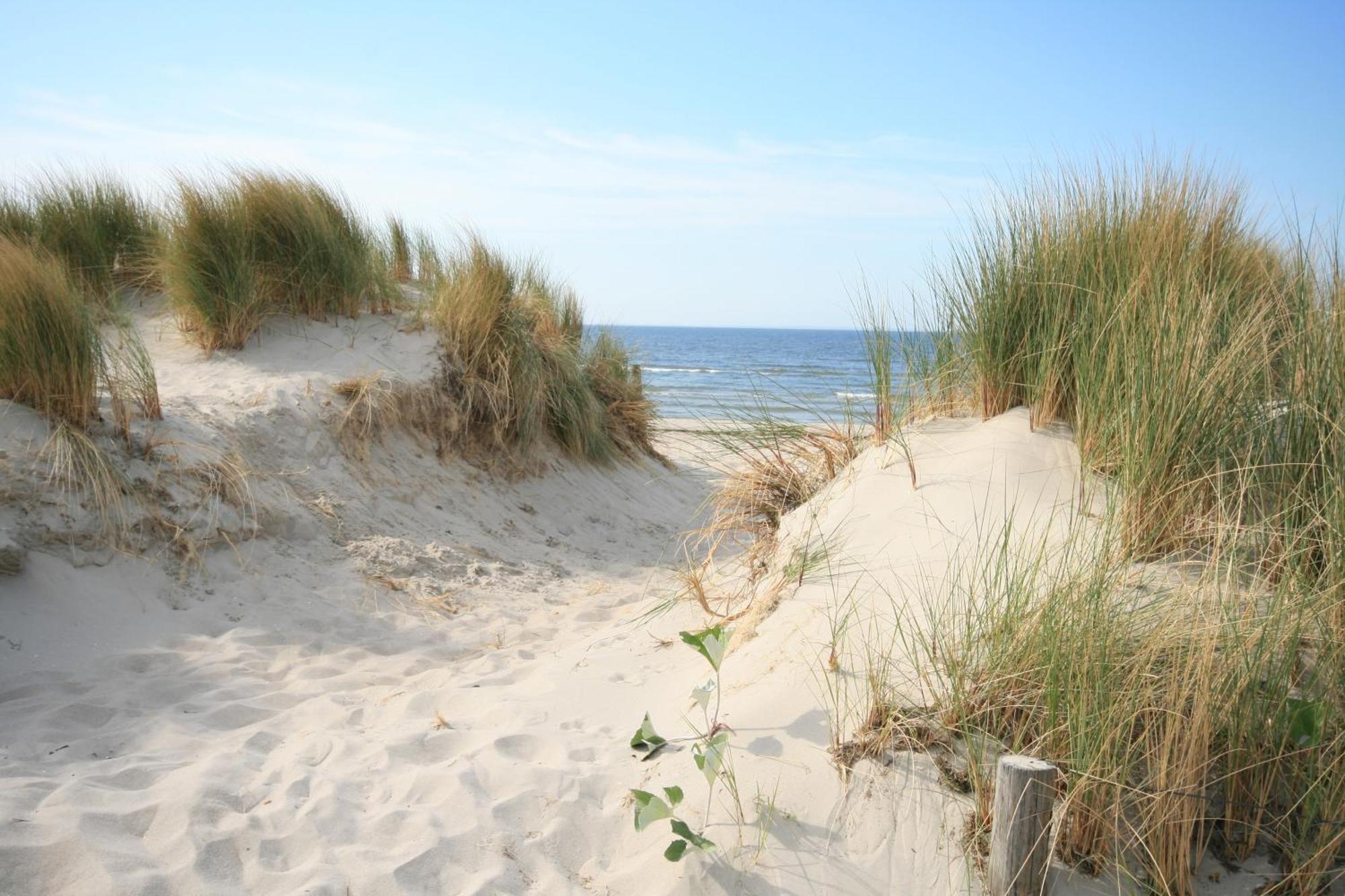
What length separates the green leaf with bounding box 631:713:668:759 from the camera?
3.02 meters

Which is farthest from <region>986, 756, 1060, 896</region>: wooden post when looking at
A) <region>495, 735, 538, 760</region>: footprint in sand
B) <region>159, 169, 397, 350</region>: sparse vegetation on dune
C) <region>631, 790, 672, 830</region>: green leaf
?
<region>159, 169, 397, 350</region>: sparse vegetation on dune

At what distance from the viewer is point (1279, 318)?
3461 mm

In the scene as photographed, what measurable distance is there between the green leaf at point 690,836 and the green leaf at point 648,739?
0.54m

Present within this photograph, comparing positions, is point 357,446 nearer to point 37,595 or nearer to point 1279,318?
point 37,595

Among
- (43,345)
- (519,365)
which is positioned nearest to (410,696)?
(43,345)

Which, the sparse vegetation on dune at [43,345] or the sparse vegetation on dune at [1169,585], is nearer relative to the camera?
the sparse vegetation on dune at [1169,585]

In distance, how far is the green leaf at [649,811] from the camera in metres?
2.50

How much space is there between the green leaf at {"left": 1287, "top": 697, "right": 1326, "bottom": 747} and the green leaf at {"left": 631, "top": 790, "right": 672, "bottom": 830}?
1688mm

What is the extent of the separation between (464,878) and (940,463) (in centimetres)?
253

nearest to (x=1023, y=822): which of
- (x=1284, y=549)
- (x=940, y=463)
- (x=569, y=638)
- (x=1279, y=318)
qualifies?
(x=1284, y=549)

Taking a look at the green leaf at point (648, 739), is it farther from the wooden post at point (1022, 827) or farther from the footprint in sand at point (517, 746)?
the wooden post at point (1022, 827)

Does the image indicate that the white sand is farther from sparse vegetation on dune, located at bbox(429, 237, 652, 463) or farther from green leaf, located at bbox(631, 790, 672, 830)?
sparse vegetation on dune, located at bbox(429, 237, 652, 463)

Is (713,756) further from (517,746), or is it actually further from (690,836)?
→ (517,746)

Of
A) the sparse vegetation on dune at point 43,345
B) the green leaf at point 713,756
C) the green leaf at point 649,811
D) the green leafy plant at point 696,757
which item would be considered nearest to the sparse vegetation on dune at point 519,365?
the sparse vegetation on dune at point 43,345
